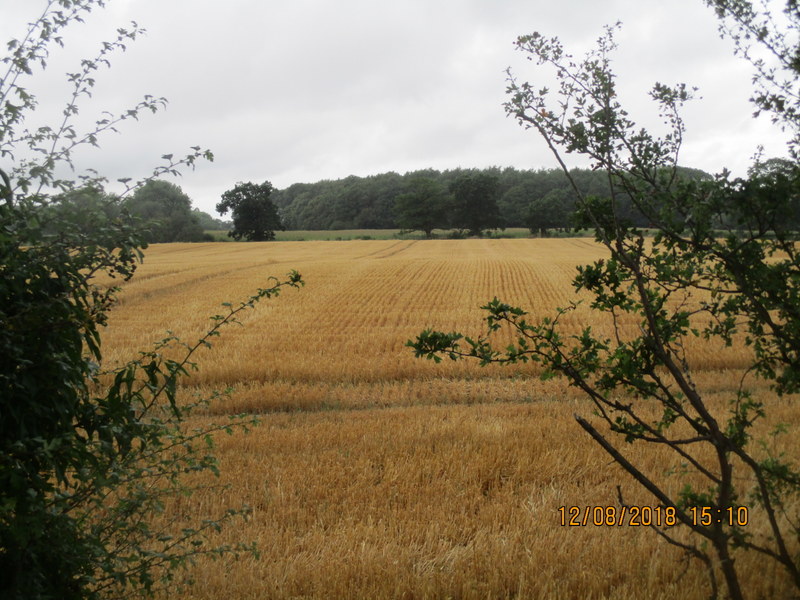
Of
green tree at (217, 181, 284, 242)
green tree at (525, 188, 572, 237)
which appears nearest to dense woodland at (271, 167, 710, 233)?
green tree at (525, 188, 572, 237)

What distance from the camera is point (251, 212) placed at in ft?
286

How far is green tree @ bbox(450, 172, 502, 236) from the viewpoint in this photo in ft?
332

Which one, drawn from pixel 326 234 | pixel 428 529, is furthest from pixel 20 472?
pixel 326 234

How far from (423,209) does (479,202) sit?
Answer: 949 centimetres

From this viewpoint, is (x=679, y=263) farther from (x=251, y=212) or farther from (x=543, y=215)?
(x=251, y=212)

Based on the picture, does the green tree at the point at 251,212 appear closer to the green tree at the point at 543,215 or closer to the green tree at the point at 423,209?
the green tree at the point at 423,209

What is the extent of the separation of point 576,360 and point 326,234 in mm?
91404

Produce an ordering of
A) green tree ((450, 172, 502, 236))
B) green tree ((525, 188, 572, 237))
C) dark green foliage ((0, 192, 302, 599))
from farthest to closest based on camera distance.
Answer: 1. green tree ((450, 172, 502, 236))
2. green tree ((525, 188, 572, 237))
3. dark green foliage ((0, 192, 302, 599))

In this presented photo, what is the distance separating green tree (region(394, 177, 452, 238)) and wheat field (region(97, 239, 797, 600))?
280ft

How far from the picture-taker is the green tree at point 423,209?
10150 cm

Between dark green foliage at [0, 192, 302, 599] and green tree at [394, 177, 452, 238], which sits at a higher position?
green tree at [394, 177, 452, 238]

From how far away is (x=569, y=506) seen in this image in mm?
5711
